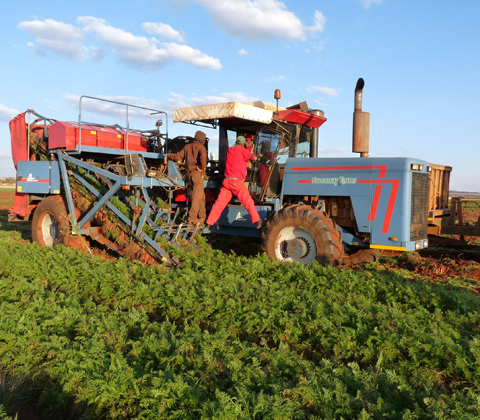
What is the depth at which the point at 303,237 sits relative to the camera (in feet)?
22.4

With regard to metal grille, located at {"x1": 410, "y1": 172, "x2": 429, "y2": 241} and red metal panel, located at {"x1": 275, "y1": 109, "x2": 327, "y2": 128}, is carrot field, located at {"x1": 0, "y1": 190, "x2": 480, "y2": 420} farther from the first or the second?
red metal panel, located at {"x1": 275, "y1": 109, "x2": 327, "y2": 128}

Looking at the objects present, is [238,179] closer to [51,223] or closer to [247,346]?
[247,346]

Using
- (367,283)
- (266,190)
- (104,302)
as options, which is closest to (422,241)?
(367,283)

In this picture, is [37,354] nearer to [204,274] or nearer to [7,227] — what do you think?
[204,274]

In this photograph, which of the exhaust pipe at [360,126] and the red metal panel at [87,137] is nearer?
the exhaust pipe at [360,126]

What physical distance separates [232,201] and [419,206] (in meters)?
3.22

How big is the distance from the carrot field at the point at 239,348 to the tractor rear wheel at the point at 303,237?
2.06 ft

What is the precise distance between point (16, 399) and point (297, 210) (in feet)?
15.1

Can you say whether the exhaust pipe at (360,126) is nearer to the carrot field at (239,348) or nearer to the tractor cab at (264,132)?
the tractor cab at (264,132)

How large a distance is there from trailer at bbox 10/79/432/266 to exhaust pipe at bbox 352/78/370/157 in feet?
0.06

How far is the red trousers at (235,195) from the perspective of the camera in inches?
283

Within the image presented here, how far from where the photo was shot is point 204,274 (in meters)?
6.03

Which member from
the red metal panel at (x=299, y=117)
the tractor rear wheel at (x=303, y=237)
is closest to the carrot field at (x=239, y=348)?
the tractor rear wheel at (x=303, y=237)

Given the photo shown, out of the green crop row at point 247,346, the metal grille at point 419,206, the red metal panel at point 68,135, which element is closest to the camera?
the green crop row at point 247,346
